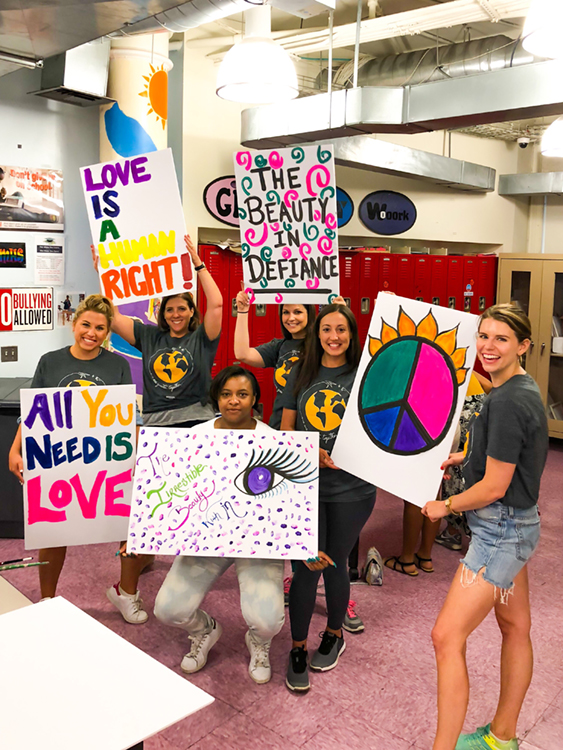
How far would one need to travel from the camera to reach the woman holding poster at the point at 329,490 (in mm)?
2637

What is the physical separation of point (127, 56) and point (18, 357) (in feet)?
7.00

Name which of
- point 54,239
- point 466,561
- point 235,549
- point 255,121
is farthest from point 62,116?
point 466,561

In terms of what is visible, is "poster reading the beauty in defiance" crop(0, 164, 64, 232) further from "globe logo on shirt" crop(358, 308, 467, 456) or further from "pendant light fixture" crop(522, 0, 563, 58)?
"pendant light fixture" crop(522, 0, 563, 58)

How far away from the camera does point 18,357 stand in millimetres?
4652

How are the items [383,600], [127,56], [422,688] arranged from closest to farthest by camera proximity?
[422,688]
[383,600]
[127,56]

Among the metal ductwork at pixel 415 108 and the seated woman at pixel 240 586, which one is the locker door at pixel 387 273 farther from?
the seated woman at pixel 240 586

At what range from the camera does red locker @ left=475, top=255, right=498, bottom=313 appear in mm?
7383

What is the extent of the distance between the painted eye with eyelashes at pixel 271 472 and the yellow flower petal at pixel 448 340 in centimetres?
65

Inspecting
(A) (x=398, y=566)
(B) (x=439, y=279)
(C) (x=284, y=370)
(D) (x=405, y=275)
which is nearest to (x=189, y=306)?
(C) (x=284, y=370)

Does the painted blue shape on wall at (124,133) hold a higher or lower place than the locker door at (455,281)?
higher

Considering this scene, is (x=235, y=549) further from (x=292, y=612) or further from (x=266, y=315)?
(x=266, y=315)

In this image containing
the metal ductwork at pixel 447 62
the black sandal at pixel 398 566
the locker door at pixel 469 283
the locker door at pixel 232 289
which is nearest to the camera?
the black sandal at pixel 398 566

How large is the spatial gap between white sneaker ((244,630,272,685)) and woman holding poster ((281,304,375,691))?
0.09 metres

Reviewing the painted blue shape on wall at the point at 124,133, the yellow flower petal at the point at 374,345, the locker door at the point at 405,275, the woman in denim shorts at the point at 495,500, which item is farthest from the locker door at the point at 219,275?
the woman in denim shorts at the point at 495,500
